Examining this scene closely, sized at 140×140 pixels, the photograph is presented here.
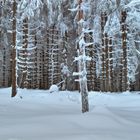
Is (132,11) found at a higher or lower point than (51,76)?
higher

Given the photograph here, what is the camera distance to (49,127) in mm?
11633

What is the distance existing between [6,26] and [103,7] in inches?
519

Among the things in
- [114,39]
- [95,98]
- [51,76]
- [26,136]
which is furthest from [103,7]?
[26,136]

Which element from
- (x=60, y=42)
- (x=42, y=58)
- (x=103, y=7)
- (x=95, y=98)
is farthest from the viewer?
(x=42, y=58)

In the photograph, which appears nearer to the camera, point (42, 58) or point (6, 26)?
point (6, 26)

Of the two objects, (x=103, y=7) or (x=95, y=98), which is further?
(x=103, y=7)

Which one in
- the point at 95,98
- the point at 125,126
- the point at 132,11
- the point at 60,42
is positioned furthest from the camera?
the point at 60,42

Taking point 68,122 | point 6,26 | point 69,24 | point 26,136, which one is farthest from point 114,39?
point 26,136

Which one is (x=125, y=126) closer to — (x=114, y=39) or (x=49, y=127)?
(x=49, y=127)

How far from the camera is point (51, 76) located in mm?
43250

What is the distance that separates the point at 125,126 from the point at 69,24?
2468 centimetres

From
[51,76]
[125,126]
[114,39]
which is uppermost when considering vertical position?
[114,39]

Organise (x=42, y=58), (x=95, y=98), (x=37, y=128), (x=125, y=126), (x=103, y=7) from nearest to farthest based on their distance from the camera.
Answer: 1. (x=37, y=128)
2. (x=125, y=126)
3. (x=95, y=98)
4. (x=103, y=7)
5. (x=42, y=58)

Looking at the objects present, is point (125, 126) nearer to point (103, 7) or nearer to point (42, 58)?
point (103, 7)
